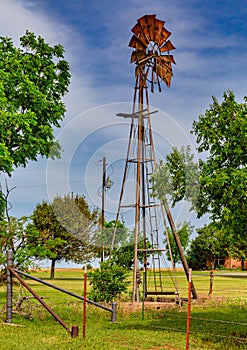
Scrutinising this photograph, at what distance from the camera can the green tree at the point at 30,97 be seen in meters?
22.5

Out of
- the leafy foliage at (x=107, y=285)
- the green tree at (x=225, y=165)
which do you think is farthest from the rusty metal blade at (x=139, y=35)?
the leafy foliage at (x=107, y=285)

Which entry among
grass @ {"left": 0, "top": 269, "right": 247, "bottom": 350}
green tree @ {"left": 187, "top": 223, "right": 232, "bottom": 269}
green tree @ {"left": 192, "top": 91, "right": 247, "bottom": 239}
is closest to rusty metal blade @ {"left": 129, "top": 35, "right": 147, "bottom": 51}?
green tree @ {"left": 192, "top": 91, "right": 247, "bottom": 239}

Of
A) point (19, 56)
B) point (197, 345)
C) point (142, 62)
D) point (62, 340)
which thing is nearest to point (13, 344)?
point (62, 340)

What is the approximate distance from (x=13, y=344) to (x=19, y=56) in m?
15.9

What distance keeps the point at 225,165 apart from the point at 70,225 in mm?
37482

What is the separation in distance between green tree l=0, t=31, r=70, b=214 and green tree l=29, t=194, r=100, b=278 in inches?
953

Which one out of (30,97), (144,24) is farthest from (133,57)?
(30,97)

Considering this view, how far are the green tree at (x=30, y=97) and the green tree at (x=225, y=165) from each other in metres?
9.98

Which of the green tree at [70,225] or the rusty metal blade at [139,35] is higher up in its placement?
the rusty metal blade at [139,35]

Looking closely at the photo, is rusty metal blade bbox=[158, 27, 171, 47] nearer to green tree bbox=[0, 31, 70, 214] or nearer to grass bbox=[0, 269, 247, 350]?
green tree bbox=[0, 31, 70, 214]

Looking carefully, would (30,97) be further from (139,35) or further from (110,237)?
(110,237)

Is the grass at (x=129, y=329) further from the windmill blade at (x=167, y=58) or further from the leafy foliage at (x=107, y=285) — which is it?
the windmill blade at (x=167, y=58)

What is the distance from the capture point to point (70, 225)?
50344 millimetres

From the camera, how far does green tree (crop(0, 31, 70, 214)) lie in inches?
887
